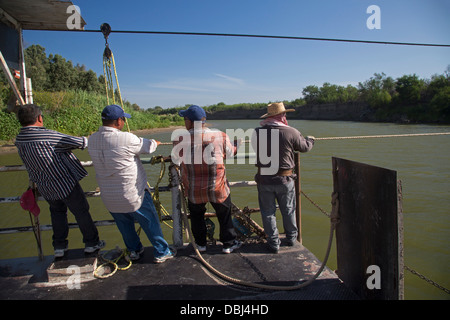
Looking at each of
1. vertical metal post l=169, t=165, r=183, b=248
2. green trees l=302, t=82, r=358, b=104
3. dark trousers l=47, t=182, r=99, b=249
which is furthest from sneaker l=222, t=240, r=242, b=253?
green trees l=302, t=82, r=358, b=104

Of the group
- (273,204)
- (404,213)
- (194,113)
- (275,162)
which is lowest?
(404,213)

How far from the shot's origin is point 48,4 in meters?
2.92

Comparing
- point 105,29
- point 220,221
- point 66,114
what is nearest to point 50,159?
point 220,221

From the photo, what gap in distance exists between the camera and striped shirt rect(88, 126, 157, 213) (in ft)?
7.78

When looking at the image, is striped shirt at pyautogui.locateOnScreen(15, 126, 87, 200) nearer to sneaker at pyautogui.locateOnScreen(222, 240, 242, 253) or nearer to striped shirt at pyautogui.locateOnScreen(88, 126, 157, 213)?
striped shirt at pyautogui.locateOnScreen(88, 126, 157, 213)

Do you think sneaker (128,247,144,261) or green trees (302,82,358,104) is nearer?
sneaker (128,247,144,261)

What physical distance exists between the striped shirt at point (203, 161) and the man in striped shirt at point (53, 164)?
0.82 meters

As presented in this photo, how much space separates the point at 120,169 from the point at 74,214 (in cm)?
70

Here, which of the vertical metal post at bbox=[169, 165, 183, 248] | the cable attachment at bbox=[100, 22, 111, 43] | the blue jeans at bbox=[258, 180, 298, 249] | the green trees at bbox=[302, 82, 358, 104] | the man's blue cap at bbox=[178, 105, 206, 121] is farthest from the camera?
the green trees at bbox=[302, 82, 358, 104]

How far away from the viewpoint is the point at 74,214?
2.70m

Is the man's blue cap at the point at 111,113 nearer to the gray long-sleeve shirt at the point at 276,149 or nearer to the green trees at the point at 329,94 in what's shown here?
the gray long-sleeve shirt at the point at 276,149

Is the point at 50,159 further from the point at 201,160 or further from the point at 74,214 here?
the point at 201,160
